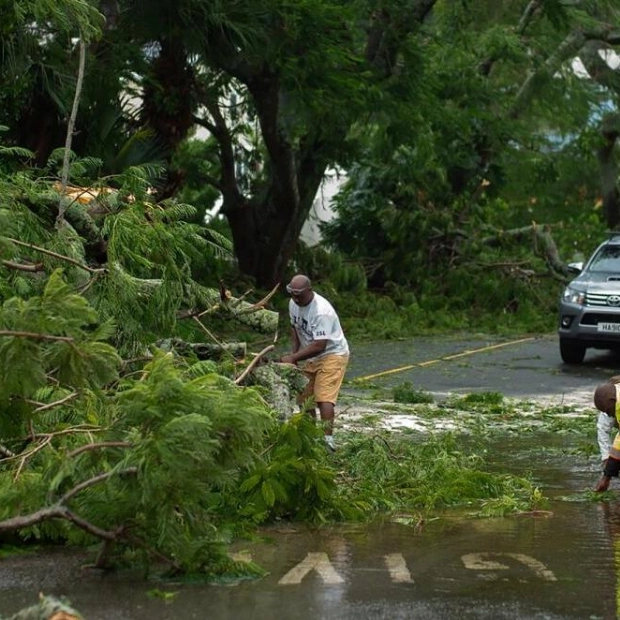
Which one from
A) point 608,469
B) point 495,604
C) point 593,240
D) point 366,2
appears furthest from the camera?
point 593,240

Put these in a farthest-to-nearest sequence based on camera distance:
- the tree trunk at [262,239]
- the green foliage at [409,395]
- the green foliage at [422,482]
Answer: the tree trunk at [262,239], the green foliage at [409,395], the green foliage at [422,482]

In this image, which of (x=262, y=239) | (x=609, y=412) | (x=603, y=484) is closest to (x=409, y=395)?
(x=603, y=484)

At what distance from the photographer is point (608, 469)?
34.7ft

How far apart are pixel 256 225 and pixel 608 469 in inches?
731

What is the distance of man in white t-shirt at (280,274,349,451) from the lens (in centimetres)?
1223

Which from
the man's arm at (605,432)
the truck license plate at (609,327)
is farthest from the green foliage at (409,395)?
the man's arm at (605,432)

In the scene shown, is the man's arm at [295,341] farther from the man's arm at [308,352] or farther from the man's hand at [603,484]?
the man's hand at [603,484]

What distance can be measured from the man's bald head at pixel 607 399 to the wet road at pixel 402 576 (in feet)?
2.20

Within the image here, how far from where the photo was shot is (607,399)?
10.5m

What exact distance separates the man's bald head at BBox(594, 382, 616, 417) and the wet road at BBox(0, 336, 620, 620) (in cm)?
67

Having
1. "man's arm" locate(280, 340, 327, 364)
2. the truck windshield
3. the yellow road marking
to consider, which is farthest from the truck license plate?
"man's arm" locate(280, 340, 327, 364)

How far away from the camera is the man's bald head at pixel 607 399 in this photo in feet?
34.6

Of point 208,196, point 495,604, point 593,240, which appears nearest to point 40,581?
point 495,604

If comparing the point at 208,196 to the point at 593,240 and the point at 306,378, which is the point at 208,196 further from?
the point at 306,378
